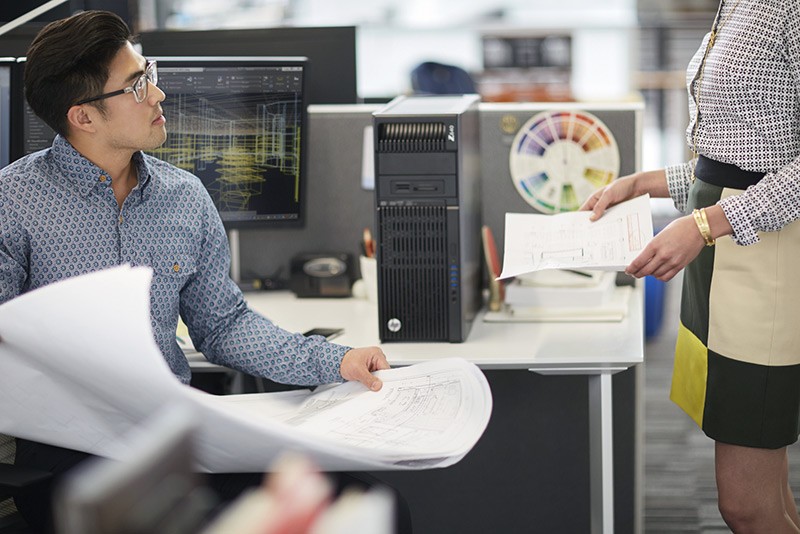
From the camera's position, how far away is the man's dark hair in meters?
1.49

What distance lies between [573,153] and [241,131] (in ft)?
2.36

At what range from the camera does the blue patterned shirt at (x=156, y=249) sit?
1.50 m

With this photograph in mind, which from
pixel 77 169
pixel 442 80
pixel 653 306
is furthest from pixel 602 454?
pixel 653 306

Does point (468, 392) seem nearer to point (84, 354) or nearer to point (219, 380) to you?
point (84, 354)

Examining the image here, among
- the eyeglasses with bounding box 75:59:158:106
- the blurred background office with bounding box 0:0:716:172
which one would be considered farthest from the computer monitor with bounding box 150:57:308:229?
the blurred background office with bounding box 0:0:716:172

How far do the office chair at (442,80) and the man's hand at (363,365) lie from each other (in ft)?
6.44

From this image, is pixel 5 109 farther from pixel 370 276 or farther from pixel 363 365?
pixel 363 365

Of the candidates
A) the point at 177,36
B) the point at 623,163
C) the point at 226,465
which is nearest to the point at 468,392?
the point at 226,465

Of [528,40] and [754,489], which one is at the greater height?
[528,40]

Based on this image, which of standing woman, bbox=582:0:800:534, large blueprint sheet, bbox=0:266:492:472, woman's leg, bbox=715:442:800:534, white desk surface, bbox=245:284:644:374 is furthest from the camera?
white desk surface, bbox=245:284:644:374

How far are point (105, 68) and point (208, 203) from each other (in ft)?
0.94

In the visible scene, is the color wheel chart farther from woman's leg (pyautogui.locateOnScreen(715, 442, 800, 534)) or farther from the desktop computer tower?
woman's leg (pyautogui.locateOnScreen(715, 442, 800, 534))

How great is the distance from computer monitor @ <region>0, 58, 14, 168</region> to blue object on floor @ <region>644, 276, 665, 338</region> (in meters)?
2.74

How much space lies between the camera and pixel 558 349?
1.76 m
